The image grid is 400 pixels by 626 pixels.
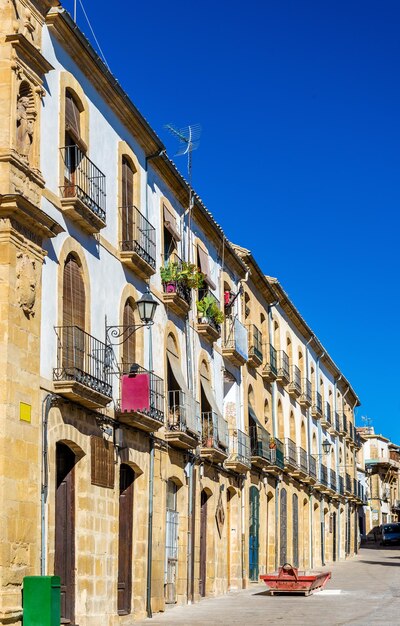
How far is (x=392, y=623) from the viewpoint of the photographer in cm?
1823

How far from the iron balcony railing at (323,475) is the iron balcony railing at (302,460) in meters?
3.87

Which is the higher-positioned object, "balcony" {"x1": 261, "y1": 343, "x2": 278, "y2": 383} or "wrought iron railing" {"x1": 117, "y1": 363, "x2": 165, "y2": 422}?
"balcony" {"x1": 261, "y1": 343, "x2": 278, "y2": 383}

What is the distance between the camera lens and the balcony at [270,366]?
3556cm

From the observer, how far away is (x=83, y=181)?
1852 centimetres

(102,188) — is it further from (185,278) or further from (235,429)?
(235,429)

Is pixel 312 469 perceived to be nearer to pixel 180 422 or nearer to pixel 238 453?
pixel 238 453

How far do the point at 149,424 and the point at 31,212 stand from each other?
6.56m

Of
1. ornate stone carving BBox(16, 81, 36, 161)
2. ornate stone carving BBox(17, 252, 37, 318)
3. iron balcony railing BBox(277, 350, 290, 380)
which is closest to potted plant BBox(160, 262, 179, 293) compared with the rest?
ornate stone carving BBox(16, 81, 36, 161)

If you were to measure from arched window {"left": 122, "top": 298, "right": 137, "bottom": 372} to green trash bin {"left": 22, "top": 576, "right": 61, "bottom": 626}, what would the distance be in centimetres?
637

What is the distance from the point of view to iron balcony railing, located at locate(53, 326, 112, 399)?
16.7 meters

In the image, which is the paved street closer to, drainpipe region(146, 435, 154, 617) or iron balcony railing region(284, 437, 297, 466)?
drainpipe region(146, 435, 154, 617)

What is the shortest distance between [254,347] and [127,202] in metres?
12.7

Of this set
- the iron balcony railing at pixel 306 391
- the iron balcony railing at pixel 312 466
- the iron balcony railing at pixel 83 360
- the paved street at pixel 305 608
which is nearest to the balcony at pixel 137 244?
the iron balcony railing at pixel 83 360

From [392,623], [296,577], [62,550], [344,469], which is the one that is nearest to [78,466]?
[62,550]
